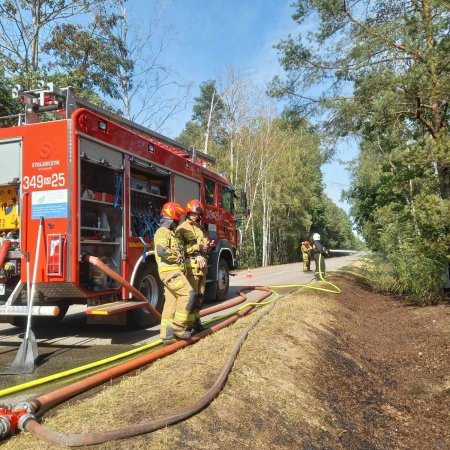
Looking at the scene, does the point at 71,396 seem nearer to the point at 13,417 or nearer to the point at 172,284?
the point at 13,417

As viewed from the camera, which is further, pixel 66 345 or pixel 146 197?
pixel 146 197

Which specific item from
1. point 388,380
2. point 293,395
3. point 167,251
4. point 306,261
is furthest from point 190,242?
point 306,261

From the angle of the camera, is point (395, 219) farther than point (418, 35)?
Yes

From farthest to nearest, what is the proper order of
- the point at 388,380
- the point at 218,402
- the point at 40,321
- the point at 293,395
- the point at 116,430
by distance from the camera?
the point at 40,321 < the point at 388,380 < the point at 293,395 < the point at 218,402 < the point at 116,430

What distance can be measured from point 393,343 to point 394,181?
485 cm

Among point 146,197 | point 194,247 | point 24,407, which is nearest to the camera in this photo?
point 24,407

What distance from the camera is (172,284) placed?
5.42 metres

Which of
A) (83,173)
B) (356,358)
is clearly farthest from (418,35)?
(83,173)

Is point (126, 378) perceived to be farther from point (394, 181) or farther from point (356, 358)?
point (394, 181)

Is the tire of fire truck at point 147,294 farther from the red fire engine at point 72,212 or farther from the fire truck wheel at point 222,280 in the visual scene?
the fire truck wheel at point 222,280

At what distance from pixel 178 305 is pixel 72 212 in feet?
5.68

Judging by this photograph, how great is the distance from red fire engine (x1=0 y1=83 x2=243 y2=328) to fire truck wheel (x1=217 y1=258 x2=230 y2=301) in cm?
278

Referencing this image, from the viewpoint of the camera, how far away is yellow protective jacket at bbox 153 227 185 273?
5402mm

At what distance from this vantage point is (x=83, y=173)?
5.84 metres
